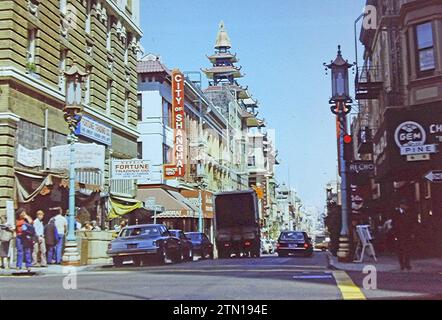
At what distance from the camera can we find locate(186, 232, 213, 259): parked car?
2092 cm

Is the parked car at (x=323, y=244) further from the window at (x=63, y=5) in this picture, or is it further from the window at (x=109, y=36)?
the window at (x=63, y=5)

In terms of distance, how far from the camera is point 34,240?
1290 cm

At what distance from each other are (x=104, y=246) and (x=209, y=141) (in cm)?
1246

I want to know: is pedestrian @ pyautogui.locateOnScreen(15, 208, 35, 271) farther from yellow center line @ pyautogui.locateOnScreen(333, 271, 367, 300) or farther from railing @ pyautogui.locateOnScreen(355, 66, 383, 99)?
railing @ pyautogui.locateOnScreen(355, 66, 383, 99)

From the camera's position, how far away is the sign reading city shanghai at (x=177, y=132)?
25.0 m

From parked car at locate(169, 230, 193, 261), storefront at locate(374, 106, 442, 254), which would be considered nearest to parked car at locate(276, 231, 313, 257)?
parked car at locate(169, 230, 193, 261)

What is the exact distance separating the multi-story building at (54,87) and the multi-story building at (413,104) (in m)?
6.83

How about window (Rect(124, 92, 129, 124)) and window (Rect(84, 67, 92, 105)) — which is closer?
window (Rect(84, 67, 92, 105))

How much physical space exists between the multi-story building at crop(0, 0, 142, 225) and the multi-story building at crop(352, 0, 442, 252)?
6.83 m

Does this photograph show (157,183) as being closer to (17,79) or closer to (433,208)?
(17,79)

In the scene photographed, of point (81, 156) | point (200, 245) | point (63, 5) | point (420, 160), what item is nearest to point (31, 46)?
point (63, 5)

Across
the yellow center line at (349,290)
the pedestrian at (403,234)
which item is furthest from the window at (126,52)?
the yellow center line at (349,290)
